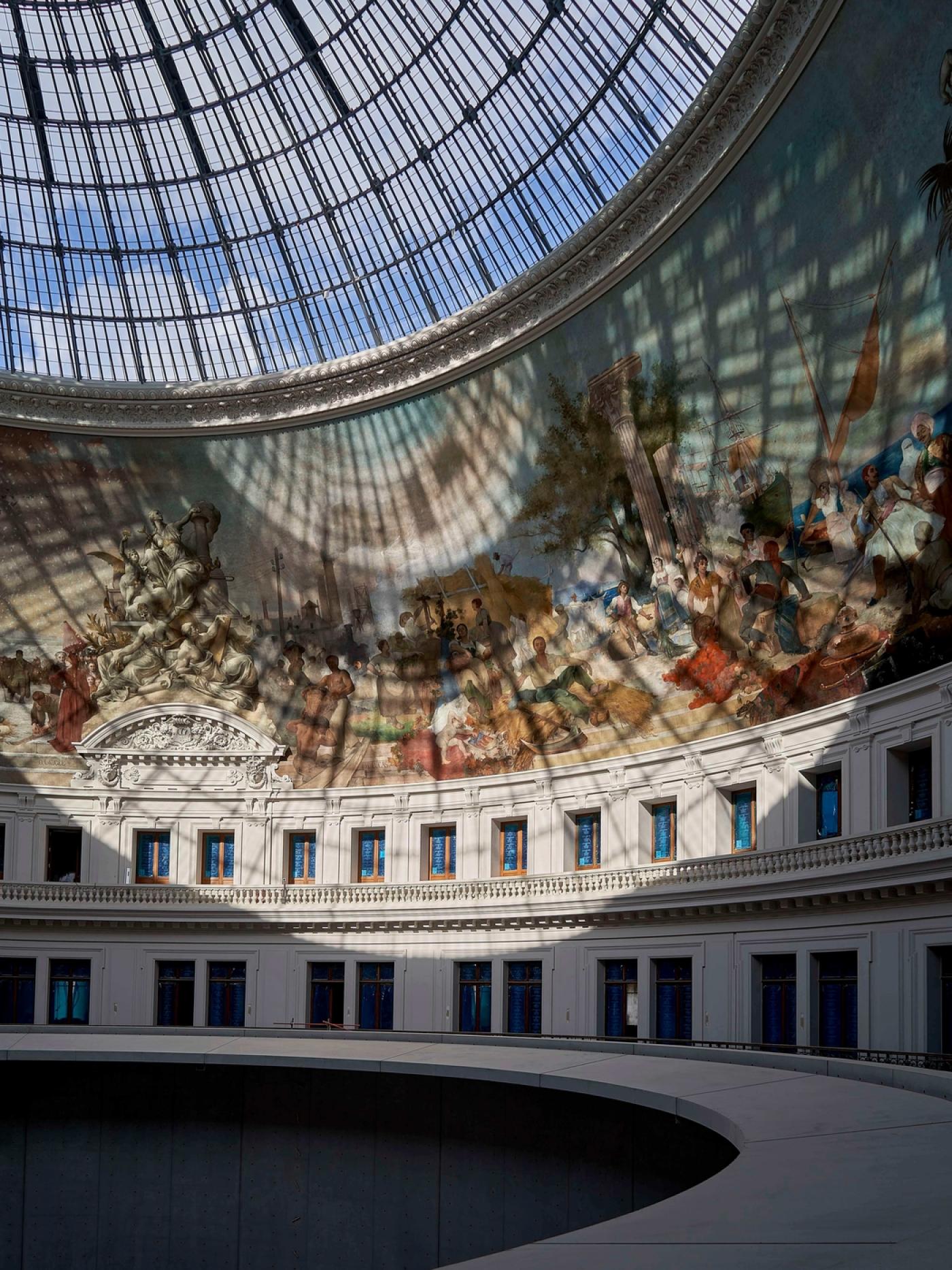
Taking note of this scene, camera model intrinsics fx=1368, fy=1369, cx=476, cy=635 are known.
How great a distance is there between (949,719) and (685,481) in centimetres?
1084

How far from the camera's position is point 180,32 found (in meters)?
46.9

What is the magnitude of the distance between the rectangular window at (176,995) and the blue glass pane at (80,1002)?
244cm

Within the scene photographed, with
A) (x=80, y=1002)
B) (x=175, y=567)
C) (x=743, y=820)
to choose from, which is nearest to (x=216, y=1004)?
(x=80, y=1002)

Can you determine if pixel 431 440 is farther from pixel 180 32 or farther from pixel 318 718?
pixel 180 32

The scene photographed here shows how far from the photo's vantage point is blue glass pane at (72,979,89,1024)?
159ft

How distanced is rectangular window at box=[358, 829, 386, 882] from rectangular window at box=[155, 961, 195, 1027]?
715 cm

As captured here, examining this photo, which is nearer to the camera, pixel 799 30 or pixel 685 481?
pixel 799 30

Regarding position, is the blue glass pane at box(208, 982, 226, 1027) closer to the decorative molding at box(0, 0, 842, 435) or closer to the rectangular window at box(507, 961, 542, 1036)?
the rectangular window at box(507, 961, 542, 1036)

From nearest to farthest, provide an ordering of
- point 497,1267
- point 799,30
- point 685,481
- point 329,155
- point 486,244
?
point 497,1267, point 799,30, point 685,481, point 486,244, point 329,155

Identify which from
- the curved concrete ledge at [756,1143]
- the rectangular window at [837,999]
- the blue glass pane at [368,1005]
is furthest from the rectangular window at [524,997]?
the curved concrete ledge at [756,1143]

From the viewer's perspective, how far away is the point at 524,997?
141 feet

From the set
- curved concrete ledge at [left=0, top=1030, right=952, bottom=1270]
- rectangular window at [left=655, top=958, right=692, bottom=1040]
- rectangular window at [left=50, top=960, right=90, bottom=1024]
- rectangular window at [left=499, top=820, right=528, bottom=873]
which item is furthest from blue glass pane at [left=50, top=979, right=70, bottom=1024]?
rectangular window at [left=655, top=958, right=692, bottom=1040]

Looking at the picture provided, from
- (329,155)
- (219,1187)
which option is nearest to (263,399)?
(329,155)

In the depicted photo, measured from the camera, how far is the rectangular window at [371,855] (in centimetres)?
4803
